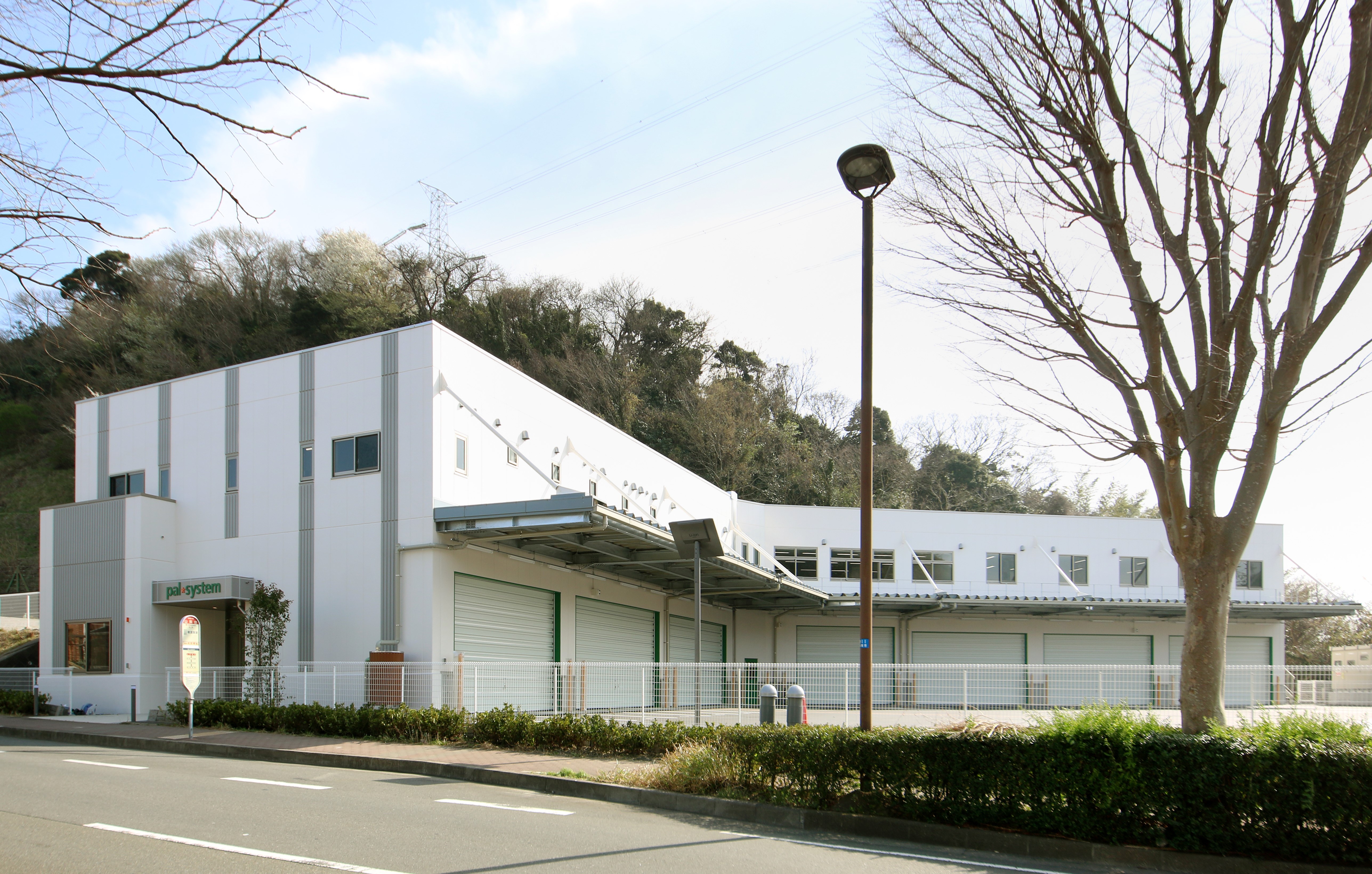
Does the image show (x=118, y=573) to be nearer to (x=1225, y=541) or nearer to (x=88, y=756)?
(x=88, y=756)

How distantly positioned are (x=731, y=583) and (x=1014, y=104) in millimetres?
18261

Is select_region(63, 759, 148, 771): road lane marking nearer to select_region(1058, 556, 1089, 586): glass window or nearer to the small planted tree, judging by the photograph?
the small planted tree

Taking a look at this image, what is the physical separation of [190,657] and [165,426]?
979 cm

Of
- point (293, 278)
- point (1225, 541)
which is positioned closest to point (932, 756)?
point (1225, 541)

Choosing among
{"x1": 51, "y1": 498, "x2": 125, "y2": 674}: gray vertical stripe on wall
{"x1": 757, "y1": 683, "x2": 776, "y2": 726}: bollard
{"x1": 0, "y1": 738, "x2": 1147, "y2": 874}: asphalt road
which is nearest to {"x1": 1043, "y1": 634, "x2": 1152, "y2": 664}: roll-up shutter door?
{"x1": 757, "y1": 683, "x2": 776, "y2": 726}: bollard

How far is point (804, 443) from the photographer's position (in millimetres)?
54312

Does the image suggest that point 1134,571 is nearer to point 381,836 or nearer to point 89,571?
point 89,571

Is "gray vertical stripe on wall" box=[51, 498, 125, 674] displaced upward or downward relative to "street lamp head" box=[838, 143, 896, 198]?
downward

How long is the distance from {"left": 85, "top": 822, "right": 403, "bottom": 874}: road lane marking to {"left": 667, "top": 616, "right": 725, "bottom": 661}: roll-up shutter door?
2117 cm

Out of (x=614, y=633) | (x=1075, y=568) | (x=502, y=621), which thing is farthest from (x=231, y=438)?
(x=1075, y=568)

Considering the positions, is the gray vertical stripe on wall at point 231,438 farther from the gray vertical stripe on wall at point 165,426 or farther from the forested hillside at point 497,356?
the forested hillside at point 497,356

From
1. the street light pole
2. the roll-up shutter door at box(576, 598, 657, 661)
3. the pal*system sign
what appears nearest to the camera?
the street light pole

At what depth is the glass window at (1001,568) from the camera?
3875 centimetres

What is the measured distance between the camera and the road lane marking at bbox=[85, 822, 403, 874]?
6528mm
